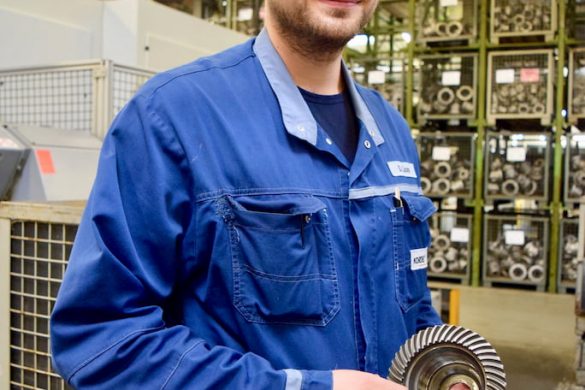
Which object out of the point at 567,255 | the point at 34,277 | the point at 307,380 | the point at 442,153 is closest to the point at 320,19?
the point at 307,380

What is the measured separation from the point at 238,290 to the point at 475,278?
19.1ft

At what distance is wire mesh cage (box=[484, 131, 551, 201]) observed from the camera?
6.20m

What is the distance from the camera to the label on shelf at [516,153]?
244 inches

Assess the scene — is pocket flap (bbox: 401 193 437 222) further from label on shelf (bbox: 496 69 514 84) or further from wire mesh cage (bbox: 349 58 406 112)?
wire mesh cage (bbox: 349 58 406 112)

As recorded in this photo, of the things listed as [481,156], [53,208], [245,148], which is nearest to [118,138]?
[245,148]

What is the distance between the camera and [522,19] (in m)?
6.27

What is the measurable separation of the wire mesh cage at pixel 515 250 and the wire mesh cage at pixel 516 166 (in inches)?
9.6

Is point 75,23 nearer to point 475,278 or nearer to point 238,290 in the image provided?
point 238,290

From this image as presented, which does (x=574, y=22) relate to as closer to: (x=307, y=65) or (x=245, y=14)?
(x=245, y=14)

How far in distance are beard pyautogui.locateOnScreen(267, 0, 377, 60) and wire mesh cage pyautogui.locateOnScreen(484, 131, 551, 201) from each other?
5455mm

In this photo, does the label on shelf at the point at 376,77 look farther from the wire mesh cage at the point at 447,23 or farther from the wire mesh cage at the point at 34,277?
the wire mesh cage at the point at 34,277

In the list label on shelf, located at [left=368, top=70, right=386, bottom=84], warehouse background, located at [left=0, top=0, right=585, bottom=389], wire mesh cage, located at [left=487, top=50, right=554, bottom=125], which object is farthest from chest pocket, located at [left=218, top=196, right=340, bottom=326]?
label on shelf, located at [left=368, top=70, right=386, bottom=84]

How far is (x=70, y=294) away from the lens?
3.07ft

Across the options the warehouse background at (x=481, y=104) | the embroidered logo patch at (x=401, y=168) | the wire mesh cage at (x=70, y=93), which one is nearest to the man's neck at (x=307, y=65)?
the embroidered logo patch at (x=401, y=168)
